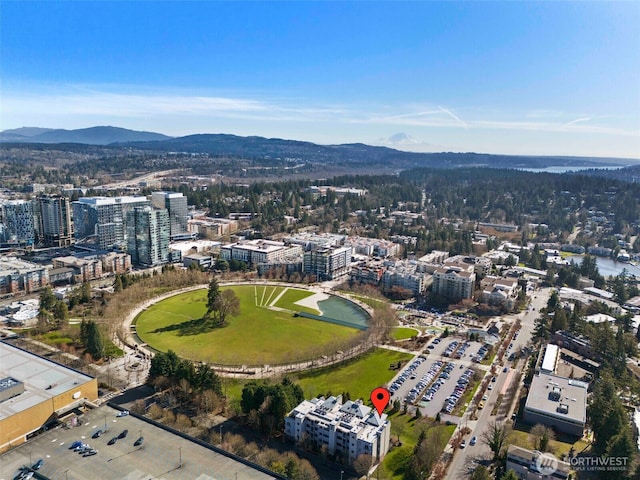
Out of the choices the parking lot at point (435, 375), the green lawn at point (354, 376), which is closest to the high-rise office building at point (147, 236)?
the green lawn at point (354, 376)

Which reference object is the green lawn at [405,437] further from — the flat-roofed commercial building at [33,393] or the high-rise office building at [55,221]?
the high-rise office building at [55,221]

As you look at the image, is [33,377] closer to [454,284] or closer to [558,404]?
[558,404]

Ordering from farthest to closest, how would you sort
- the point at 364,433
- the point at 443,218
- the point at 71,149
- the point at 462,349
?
the point at 71,149
the point at 443,218
the point at 462,349
the point at 364,433

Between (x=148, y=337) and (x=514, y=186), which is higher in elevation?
(x=514, y=186)

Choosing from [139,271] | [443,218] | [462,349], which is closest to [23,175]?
[139,271]

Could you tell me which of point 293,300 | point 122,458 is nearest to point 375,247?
point 293,300

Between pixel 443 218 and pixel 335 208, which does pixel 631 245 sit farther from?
pixel 335 208
